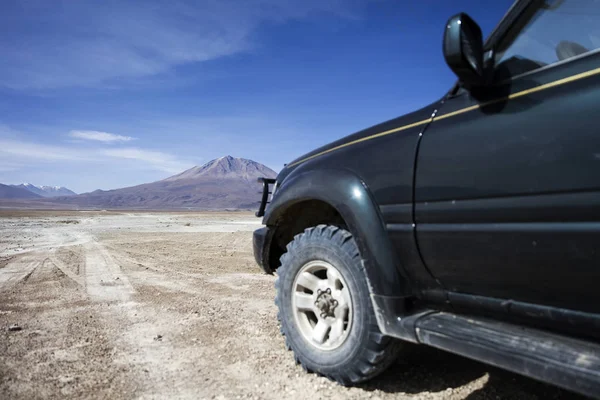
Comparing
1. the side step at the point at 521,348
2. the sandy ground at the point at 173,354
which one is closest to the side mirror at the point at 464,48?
the side step at the point at 521,348

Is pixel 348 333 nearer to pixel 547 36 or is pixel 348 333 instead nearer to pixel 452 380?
pixel 452 380

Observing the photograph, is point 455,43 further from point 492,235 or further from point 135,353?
point 135,353

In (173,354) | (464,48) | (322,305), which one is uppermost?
(464,48)

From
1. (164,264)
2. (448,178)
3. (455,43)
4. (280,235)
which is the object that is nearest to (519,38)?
(455,43)

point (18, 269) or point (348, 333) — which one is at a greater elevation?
point (348, 333)

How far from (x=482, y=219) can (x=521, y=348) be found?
0.53 m

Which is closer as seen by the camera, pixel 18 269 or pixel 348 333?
pixel 348 333

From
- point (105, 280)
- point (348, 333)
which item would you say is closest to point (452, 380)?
point (348, 333)

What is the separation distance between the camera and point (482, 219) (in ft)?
5.98

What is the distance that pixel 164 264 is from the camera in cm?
823

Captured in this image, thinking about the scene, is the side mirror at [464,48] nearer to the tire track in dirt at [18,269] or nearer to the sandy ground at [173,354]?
the sandy ground at [173,354]

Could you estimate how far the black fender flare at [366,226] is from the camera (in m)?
2.20

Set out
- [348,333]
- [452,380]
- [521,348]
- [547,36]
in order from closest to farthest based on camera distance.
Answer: [521,348], [547,36], [348,333], [452,380]

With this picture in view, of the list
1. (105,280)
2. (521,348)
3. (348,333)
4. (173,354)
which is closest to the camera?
(521,348)
